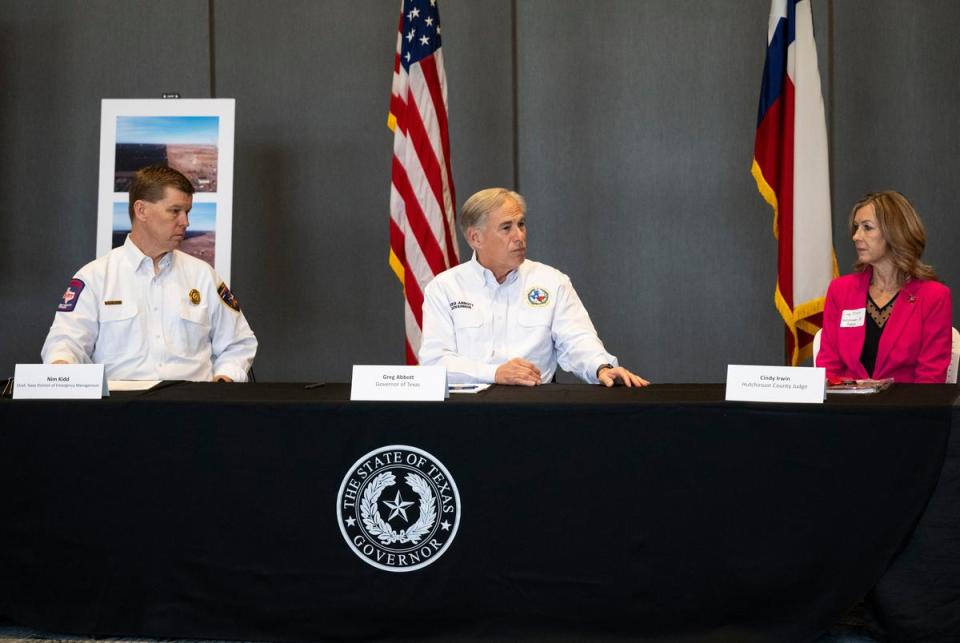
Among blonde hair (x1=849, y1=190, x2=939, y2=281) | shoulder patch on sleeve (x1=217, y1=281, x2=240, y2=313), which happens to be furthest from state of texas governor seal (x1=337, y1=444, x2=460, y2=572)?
blonde hair (x1=849, y1=190, x2=939, y2=281)

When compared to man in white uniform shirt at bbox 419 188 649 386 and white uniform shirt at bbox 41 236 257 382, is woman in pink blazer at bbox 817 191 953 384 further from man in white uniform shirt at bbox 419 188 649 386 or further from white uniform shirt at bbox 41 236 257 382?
white uniform shirt at bbox 41 236 257 382

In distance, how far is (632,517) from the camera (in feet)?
7.58

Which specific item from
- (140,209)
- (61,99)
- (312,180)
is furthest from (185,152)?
(61,99)

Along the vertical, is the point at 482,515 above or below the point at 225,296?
below

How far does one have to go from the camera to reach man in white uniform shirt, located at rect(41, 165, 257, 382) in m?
3.44

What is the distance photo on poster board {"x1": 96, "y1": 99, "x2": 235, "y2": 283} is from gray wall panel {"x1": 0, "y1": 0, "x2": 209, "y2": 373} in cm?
83

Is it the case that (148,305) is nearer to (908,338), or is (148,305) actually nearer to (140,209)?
(140,209)

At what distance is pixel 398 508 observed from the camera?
235 cm

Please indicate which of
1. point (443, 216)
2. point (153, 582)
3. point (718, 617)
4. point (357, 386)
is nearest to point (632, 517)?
point (718, 617)

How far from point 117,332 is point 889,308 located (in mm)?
2624

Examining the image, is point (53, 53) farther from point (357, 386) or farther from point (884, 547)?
point (884, 547)

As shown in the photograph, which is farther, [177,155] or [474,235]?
[177,155]

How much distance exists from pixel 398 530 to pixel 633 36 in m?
3.42

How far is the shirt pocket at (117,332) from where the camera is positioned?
3451 mm
